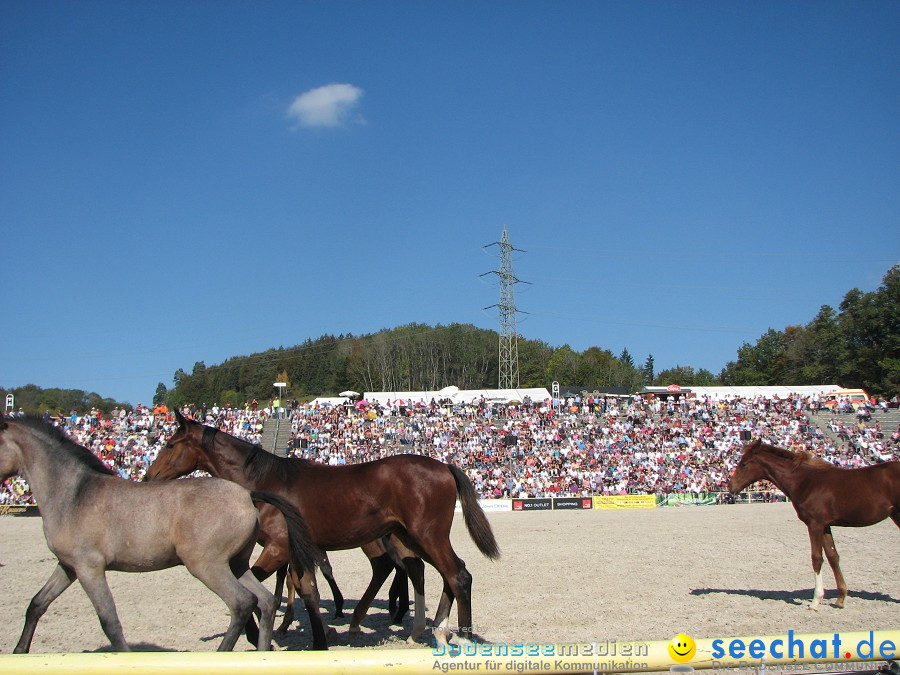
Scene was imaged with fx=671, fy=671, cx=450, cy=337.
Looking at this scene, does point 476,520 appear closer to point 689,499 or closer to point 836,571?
point 836,571

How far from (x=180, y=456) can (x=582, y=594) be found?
5693 mm

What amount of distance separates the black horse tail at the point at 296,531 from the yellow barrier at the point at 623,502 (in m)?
22.4

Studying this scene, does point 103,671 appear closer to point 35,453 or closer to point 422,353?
point 35,453

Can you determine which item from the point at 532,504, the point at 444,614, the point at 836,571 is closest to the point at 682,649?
the point at 444,614

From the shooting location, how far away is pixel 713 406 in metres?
37.6

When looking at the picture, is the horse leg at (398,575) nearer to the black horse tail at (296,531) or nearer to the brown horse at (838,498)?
the black horse tail at (296,531)

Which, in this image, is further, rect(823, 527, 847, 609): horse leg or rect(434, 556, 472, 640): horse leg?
rect(823, 527, 847, 609): horse leg

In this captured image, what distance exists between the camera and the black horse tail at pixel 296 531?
6.25 m

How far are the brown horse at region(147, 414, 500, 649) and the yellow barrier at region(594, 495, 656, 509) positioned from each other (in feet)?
68.5

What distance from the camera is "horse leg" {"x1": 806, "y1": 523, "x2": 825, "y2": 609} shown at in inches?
342

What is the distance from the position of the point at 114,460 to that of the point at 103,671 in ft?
88.9

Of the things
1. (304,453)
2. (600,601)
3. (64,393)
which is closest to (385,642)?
(600,601)

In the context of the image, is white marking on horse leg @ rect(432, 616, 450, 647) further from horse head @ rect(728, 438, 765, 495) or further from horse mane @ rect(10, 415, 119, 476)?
horse head @ rect(728, 438, 765, 495)

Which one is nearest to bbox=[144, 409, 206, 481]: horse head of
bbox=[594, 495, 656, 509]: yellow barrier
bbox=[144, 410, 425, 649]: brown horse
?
bbox=[144, 410, 425, 649]: brown horse
